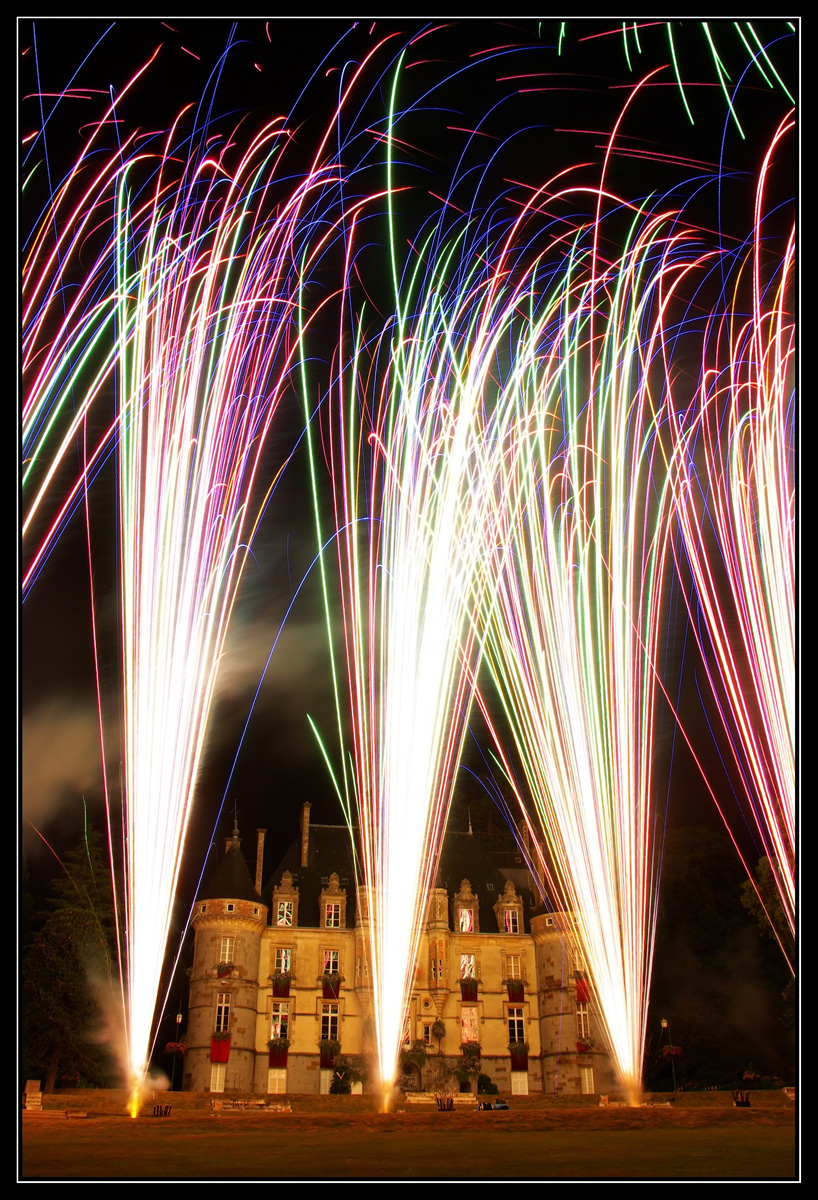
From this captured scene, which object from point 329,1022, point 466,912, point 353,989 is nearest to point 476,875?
point 466,912

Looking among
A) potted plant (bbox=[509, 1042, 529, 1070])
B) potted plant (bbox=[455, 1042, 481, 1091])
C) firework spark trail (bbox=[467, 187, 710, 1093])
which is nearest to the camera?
firework spark trail (bbox=[467, 187, 710, 1093])

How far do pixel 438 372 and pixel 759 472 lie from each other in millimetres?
6485

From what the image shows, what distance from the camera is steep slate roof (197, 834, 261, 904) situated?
34.5 m

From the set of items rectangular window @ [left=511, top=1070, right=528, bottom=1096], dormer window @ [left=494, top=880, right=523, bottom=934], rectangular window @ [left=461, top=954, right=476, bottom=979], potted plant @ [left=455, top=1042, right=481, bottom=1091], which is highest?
dormer window @ [left=494, top=880, right=523, bottom=934]

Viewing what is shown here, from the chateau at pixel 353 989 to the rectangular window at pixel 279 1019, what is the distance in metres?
0.04

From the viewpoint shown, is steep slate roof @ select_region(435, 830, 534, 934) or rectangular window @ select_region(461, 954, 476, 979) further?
steep slate roof @ select_region(435, 830, 534, 934)

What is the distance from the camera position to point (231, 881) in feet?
114

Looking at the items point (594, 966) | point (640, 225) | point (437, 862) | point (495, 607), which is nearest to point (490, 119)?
point (640, 225)

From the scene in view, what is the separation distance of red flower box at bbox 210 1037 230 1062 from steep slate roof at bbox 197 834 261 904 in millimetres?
4766

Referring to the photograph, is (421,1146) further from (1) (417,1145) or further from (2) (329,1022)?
(2) (329,1022)

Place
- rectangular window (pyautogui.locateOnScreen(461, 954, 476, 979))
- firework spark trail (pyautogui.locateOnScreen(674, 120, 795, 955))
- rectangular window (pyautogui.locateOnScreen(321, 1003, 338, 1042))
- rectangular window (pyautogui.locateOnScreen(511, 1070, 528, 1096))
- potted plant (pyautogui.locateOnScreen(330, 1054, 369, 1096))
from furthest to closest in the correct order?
rectangular window (pyautogui.locateOnScreen(461, 954, 476, 979)) < rectangular window (pyautogui.locateOnScreen(321, 1003, 338, 1042)) < rectangular window (pyautogui.locateOnScreen(511, 1070, 528, 1096)) < potted plant (pyautogui.locateOnScreen(330, 1054, 369, 1096)) < firework spark trail (pyautogui.locateOnScreen(674, 120, 795, 955))

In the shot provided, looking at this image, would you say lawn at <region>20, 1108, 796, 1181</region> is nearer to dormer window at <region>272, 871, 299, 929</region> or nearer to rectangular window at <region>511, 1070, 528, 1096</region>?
rectangular window at <region>511, 1070, 528, 1096</region>

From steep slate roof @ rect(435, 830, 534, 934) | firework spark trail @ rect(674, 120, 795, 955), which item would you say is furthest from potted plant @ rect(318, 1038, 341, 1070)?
firework spark trail @ rect(674, 120, 795, 955)

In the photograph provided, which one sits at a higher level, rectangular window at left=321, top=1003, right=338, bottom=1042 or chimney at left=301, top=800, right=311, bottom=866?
chimney at left=301, top=800, right=311, bottom=866
